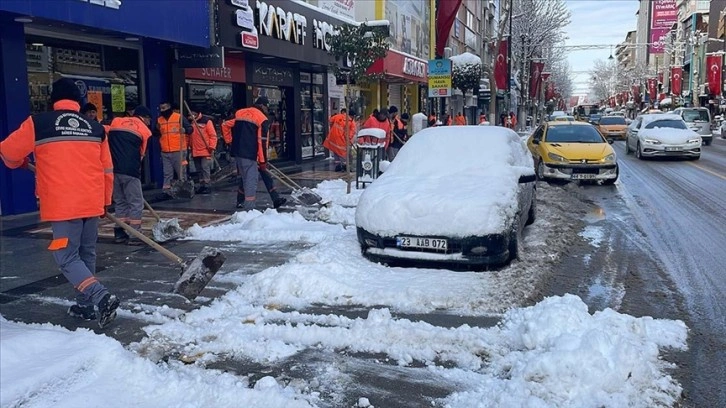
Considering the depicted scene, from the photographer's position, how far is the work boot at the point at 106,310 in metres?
5.07

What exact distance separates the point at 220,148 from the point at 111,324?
11.3 meters

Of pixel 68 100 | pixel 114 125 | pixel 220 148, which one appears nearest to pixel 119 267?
pixel 114 125

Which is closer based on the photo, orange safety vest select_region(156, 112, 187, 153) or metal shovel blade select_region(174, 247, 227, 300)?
metal shovel blade select_region(174, 247, 227, 300)

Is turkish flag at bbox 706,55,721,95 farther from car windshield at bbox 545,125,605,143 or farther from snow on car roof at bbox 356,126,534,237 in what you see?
snow on car roof at bbox 356,126,534,237

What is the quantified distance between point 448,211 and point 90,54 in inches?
340

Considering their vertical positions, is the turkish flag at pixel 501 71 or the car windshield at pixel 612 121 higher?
the turkish flag at pixel 501 71

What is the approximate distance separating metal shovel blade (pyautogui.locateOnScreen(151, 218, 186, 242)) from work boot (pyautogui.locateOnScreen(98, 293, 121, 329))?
11.0 feet

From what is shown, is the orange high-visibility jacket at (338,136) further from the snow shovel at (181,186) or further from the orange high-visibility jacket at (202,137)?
the snow shovel at (181,186)

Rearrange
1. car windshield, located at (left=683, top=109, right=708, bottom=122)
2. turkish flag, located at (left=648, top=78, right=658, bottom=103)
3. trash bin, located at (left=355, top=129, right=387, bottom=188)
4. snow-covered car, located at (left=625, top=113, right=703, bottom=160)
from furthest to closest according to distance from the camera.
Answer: turkish flag, located at (left=648, top=78, right=658, bottom=103) < car windshield, located at (left=683, top=109, right=708, bottom=122) < snow-covered car, located at (left=625, top=113, right=703, bottom=160) < trash bin, located at (left=355, top=129, right=387, bottom=188)

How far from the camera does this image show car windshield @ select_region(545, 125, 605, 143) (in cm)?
1532

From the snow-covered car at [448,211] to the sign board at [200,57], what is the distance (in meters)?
6.68

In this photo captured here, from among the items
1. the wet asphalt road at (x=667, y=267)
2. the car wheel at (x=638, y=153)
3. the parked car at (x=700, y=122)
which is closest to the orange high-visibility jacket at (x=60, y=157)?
the wet asphalt road at (x=667, y=267)

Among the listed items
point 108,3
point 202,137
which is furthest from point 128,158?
point 202,137

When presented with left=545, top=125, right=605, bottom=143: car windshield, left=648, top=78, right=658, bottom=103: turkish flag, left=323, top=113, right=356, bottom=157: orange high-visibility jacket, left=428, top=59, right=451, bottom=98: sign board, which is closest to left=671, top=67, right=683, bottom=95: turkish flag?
left=648, top=78, right=658, bottom=103: turkish flag
